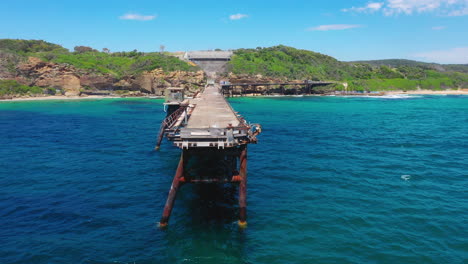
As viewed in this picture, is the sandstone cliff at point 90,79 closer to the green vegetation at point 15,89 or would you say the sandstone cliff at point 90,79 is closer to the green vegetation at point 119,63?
the green vegetation at point 15,89

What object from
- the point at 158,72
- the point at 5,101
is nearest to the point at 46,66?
the point at 5,101

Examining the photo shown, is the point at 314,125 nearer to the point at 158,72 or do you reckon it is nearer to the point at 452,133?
the point at 452,133

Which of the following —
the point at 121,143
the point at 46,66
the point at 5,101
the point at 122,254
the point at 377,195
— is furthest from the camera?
the point at 46,66

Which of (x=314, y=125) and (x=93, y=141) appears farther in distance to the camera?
(x=314, y=125)

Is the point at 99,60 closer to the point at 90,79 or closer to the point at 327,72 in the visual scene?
the point at 90,79

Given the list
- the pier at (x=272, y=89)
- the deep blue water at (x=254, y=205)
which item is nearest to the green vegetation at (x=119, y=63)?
the pier at (x=272, y=89)
